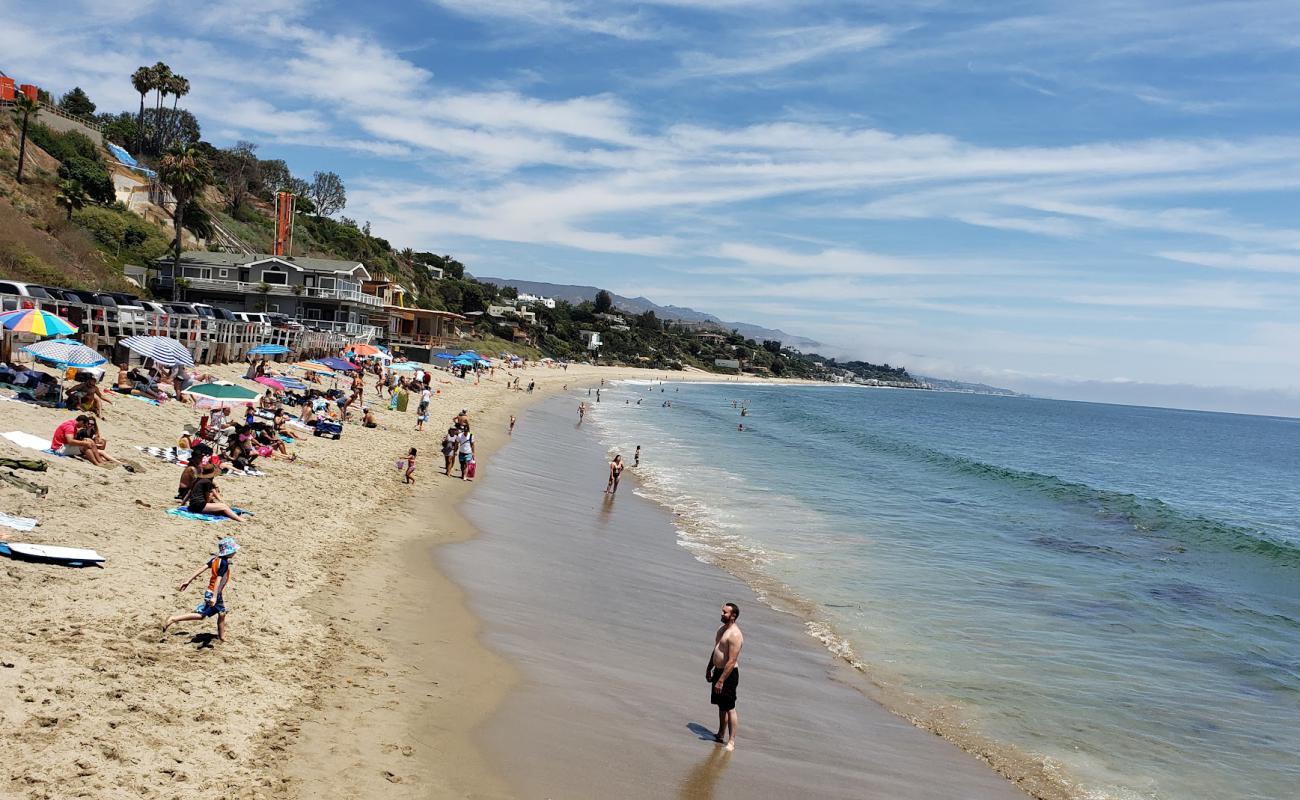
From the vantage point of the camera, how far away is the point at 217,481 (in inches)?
586

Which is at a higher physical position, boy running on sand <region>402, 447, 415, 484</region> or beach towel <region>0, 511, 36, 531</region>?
beach towel <region>0, 511, 36, 531</region>

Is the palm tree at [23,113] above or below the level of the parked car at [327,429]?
above

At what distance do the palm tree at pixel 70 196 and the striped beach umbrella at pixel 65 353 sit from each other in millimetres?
40553

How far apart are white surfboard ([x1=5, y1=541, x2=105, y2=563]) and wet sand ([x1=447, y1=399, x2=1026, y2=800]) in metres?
4.37

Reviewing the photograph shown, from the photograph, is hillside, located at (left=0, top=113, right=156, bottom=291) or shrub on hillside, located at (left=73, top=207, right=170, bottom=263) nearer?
hillside, located at (left=0, top=113, right=156, bottom=291)

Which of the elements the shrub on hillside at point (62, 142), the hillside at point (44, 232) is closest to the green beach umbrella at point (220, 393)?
the hillside at point (44, 232)

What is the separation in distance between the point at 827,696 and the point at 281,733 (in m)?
6.35

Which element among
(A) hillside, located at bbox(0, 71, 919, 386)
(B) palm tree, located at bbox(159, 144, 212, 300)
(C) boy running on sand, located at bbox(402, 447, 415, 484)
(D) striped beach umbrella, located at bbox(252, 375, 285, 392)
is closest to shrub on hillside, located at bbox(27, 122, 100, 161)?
(A) hillside, located at bbox(0, 71, 919, 386)

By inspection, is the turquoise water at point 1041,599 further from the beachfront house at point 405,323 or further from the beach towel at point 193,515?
the beachfront house at point 405,323

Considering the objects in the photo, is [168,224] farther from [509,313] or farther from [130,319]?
[509,313]

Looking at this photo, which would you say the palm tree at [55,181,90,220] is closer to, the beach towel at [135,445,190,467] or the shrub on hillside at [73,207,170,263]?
the shrub on hillside at [73,207,170,263]

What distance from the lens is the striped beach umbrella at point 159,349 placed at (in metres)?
19.6

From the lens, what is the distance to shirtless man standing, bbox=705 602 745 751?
8289 mm

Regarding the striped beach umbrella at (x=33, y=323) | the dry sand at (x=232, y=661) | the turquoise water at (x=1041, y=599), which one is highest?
the striped beach umbrella at (x=33, y=323)
